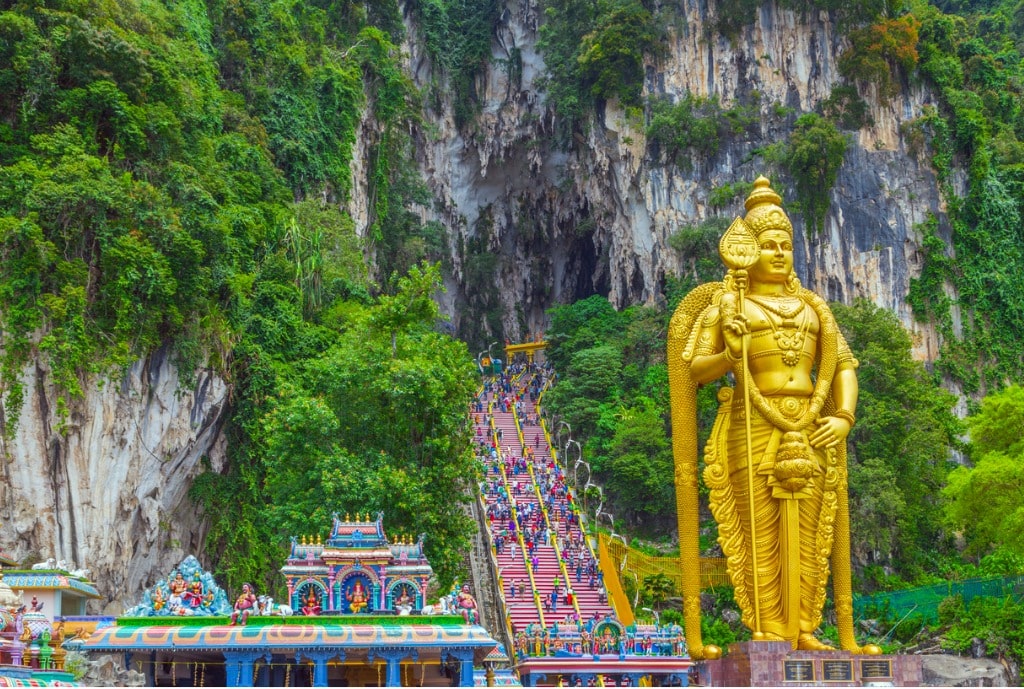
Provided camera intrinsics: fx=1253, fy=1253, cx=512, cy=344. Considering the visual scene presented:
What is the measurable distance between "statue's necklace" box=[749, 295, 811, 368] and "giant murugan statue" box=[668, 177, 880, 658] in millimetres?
14

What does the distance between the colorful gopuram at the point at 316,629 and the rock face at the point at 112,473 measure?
15.8ft

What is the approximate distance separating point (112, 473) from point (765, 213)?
10171 millimetres

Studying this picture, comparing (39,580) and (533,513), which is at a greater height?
(533,513)

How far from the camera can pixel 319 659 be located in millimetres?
13336

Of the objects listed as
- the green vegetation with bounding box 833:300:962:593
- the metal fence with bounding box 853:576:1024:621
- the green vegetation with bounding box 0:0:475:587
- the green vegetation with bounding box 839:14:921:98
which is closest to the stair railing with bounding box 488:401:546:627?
the green vegetation with bounding box 0:0:475:587

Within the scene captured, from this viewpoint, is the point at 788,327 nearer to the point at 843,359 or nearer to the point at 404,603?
the point at 843,359

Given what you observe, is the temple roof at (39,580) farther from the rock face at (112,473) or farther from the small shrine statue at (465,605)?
the small shrine statue at (465,605)

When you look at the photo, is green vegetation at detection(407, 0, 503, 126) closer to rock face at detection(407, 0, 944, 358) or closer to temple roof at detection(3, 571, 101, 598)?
rock face at detection(407, 0, 944, 358)

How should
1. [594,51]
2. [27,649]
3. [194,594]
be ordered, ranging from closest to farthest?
[27,649] < [194,594] < [594,51]

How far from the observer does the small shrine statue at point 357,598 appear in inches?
542

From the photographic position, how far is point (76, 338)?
59.4 feet

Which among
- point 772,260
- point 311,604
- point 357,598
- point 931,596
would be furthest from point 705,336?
point 931,596

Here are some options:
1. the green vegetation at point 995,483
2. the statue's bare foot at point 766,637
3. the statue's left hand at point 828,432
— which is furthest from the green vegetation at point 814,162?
the statue's bare foot at point 766,637

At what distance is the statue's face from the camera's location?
15320mm
